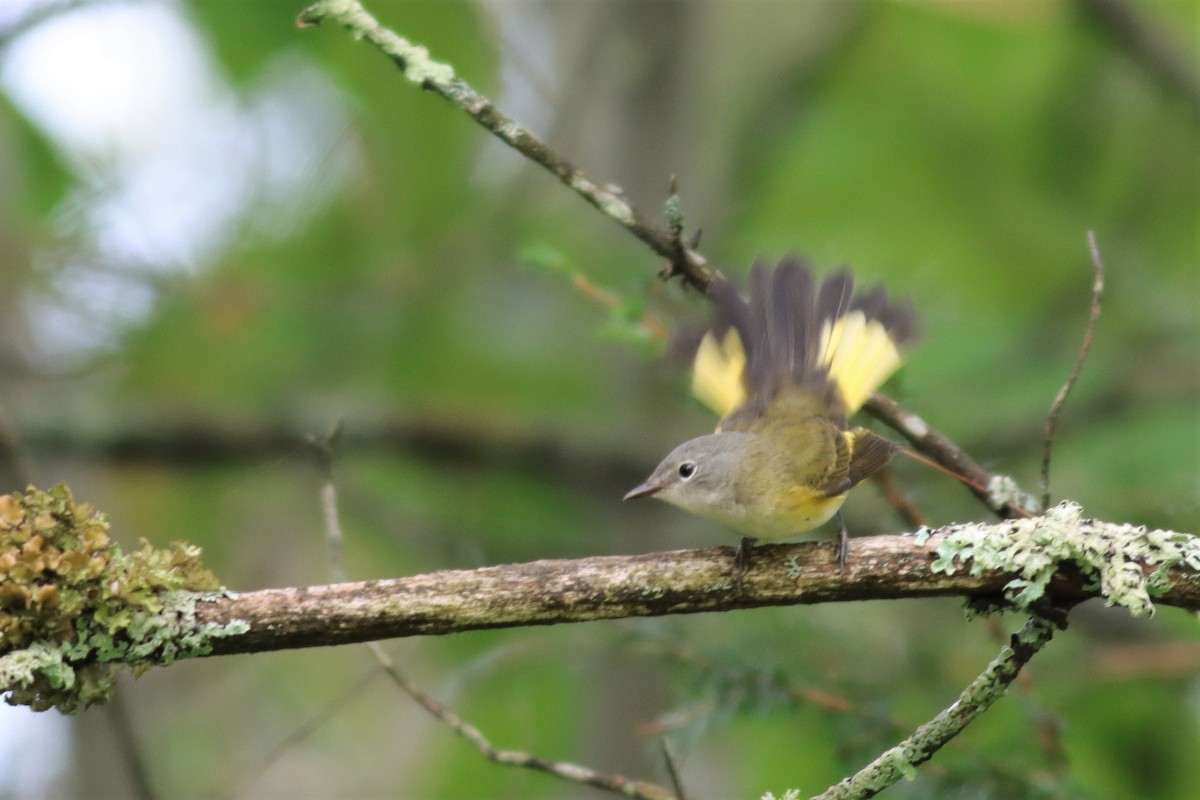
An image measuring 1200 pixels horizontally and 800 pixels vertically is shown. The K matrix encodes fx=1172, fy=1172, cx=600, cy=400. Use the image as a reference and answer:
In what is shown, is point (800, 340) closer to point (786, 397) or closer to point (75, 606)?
point (786, 397)

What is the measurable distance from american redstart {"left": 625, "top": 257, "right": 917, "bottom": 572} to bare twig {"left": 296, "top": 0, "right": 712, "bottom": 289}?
0.26 m

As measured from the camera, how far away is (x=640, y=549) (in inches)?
195

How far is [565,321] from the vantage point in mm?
6242

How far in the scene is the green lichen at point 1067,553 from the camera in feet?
6.35

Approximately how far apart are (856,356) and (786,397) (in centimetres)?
27

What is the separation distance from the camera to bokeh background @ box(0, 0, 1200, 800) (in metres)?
4.46

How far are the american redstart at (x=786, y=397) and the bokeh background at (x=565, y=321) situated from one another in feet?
1.69

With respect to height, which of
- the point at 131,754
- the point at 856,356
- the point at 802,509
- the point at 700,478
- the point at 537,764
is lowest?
the point at 537,764

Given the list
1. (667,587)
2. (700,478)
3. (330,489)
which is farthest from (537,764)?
Answer: (700,478)

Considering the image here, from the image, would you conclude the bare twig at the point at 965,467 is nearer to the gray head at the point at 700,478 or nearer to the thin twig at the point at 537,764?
the gray head at the point at 700,478

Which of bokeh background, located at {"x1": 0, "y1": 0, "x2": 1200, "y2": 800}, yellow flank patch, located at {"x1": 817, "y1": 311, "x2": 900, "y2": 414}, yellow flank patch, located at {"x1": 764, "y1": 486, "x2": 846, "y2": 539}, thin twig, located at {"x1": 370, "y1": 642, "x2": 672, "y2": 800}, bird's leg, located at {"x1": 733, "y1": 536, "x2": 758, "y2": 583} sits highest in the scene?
bokeh background, located at {"x1": 0, "y1": 0, "x2": 1200, "y2": 800}

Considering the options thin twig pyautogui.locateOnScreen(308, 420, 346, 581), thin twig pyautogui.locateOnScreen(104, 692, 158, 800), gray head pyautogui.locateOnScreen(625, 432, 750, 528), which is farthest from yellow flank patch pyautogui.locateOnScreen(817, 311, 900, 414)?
thin twig pyautogui.locateOnScreen(104, 692, 158, 800)

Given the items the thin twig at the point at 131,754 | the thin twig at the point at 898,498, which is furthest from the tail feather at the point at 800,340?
the thin twig at the point at 131,754

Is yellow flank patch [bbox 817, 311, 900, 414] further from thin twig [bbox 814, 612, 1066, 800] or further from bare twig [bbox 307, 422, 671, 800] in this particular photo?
bare twig [bbox 307, 422, 671, 800]
